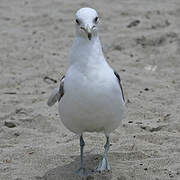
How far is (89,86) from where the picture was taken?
3.53m

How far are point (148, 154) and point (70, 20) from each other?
441 centimetres

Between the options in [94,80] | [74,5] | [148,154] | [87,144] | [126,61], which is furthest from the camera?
[74,5]

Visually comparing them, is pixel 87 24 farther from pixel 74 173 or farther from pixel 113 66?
pixel 113 66

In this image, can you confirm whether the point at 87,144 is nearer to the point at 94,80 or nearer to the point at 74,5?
the point at 94,80

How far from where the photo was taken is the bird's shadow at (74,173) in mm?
3879

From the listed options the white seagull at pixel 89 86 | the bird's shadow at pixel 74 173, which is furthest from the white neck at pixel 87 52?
the bird's shadow at pixel 74 173

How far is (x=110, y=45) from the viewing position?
Result: 7172mm

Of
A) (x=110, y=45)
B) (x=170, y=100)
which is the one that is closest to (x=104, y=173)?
(x=170, y=100)

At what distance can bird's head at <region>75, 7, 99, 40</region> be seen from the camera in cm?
353

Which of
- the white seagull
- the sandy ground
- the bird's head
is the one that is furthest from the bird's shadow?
the bird's head

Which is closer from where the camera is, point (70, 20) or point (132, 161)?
point (132, 161)

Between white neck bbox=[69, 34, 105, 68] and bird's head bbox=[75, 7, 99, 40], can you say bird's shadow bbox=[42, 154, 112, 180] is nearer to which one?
white neck bbox=[69, 34, 105, 68]

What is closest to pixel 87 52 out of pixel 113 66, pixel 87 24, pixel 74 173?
pixel 87 24

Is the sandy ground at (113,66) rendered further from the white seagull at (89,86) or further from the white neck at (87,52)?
the white neck at (87,52)
